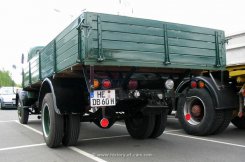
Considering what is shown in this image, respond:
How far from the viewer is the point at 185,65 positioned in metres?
5.99

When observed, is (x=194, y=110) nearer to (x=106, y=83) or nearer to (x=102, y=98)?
(x=106, y=83)

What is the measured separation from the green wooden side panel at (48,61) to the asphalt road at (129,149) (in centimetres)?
145

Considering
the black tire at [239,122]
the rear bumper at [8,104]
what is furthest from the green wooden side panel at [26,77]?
the rear bumper at [8,104]

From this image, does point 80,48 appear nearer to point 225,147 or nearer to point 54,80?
point 54,80

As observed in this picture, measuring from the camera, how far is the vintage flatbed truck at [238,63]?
7.29 meters

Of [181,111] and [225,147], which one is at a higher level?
[181,111]

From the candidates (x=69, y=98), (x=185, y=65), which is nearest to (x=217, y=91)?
(x=185, y=65)

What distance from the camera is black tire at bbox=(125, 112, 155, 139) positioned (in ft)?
23.4

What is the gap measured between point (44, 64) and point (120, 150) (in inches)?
106

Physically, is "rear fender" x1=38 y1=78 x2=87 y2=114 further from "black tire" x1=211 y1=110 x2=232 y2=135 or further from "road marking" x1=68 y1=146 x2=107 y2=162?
"black tire" x1=211 y1=110 x2=232 y2=135

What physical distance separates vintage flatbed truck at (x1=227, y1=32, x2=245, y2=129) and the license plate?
3.12 m

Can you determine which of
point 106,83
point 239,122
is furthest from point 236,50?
point 106,83

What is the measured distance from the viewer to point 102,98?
539 centimetres

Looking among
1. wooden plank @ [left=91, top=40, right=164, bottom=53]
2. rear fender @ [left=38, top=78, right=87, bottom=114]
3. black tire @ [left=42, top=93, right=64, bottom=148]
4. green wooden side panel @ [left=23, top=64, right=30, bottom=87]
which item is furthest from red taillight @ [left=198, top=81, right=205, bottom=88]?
green wooden side panel @ [left=23, top=64, right=30, bottom=87]
